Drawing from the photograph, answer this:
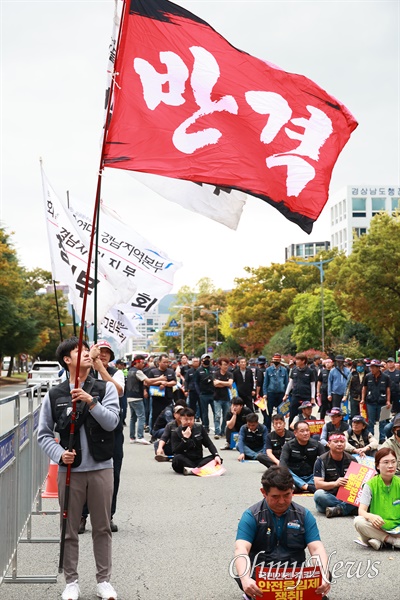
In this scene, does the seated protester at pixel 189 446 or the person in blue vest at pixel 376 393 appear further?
the person in blue vest at pixel 376 393

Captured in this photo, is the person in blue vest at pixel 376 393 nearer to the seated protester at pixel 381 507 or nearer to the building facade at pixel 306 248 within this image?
the seated protester at pixel 381 507

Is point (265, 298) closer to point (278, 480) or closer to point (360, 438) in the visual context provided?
point (360, 438)

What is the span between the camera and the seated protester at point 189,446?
14.3 m

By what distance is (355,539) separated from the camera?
892 centimetres

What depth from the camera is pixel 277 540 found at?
18.6ft

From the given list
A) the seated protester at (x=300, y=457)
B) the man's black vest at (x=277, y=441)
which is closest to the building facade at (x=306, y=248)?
the man's black vest at (x=277, y=441)

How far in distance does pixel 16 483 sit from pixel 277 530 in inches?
84.9

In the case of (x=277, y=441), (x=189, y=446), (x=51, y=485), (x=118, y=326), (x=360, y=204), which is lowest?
(x=51, y=485)

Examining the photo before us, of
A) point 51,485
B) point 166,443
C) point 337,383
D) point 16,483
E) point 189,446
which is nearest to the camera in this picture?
point 16,483

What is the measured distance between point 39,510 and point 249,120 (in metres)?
5.15

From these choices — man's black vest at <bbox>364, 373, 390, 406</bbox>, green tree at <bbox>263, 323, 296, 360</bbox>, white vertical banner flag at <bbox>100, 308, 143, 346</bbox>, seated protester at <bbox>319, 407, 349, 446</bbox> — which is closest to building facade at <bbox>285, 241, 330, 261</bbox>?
green tree at <bbox>263, 323, 296, 360</bbox>

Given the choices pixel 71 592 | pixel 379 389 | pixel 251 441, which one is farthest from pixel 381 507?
pixel 379 389

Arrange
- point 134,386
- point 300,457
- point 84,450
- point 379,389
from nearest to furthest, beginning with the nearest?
point 84,450 < point 300,457 < point 379,389 < point 134,386

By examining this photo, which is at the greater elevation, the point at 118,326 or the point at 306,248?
the point at 306,248
